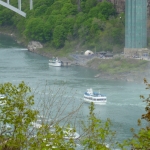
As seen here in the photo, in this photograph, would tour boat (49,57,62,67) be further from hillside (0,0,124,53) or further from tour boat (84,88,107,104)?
tour boat (84,88,107,104)

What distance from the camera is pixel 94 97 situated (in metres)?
17.1

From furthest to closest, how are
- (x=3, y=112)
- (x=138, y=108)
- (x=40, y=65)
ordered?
(x=40, y=65), (x=138, y=108), (x=3, y=112)

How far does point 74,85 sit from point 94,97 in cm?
191

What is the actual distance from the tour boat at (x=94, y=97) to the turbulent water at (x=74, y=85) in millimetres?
131

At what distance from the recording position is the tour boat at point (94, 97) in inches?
659

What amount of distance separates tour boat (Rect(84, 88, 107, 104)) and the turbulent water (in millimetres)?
131

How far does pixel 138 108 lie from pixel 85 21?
13.8 meters

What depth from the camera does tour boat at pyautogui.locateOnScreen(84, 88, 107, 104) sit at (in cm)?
1673

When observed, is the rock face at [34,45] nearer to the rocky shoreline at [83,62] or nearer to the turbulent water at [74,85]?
the rocky shoreline at [83,62]

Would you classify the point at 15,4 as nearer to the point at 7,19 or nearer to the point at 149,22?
the point at 7,19

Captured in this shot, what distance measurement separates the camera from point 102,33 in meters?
27.6

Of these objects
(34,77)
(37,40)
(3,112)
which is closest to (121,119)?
(34,77)

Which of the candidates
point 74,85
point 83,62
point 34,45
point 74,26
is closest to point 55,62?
point 83,62

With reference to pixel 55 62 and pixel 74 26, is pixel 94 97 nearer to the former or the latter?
pixel 55 62
